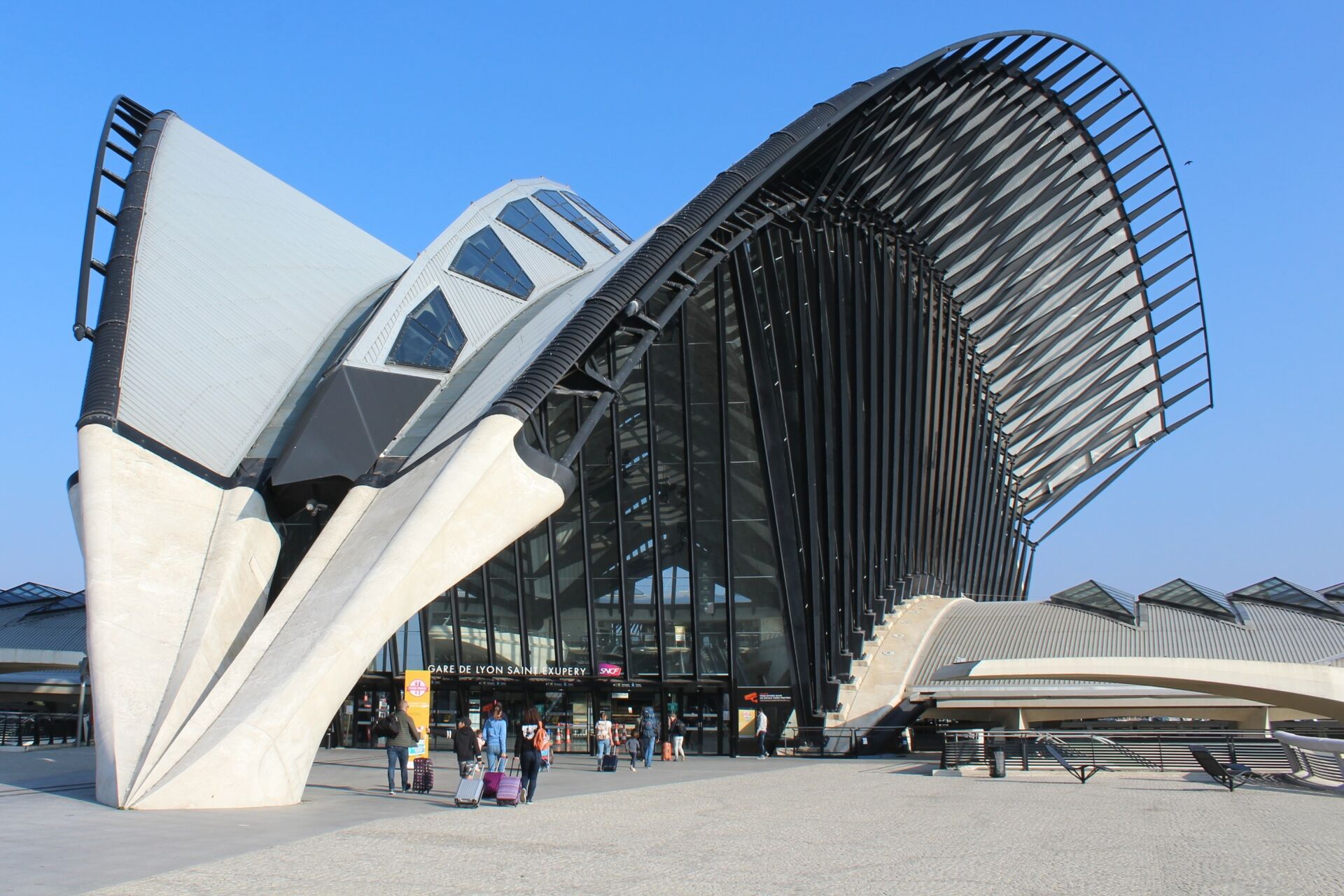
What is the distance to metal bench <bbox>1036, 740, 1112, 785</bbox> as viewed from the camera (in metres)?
22.8

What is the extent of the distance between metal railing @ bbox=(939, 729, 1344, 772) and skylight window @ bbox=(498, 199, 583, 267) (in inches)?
758

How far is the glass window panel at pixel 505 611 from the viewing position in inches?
1265

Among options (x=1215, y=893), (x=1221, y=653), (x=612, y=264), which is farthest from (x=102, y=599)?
(x=1221, y=653)

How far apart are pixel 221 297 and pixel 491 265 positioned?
7935mm

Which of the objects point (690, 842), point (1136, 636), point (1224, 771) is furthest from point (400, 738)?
point (1136, 636)

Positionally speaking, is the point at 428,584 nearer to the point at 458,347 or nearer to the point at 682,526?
the point at 458,347

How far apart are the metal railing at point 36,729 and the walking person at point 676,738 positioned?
661 inches

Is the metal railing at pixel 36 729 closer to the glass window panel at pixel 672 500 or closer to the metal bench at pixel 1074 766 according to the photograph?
the glass window panel at pixel 672 500

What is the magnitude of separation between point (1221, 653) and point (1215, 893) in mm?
25213

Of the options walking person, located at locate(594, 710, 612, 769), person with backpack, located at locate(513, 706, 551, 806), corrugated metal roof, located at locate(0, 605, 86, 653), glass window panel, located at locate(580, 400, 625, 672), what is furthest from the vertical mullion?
corrugated metal roof, located at locate(0, 605, 86, 653)

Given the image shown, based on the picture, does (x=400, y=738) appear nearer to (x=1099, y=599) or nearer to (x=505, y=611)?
(x=505, y=611)

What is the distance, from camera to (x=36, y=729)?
31062 mm

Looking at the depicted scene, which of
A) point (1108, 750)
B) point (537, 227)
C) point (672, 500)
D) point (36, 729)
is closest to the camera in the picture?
point (1108, 750)

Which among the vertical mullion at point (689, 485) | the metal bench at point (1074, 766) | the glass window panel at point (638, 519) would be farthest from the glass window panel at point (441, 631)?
the metal bench at point (1074, 766)
